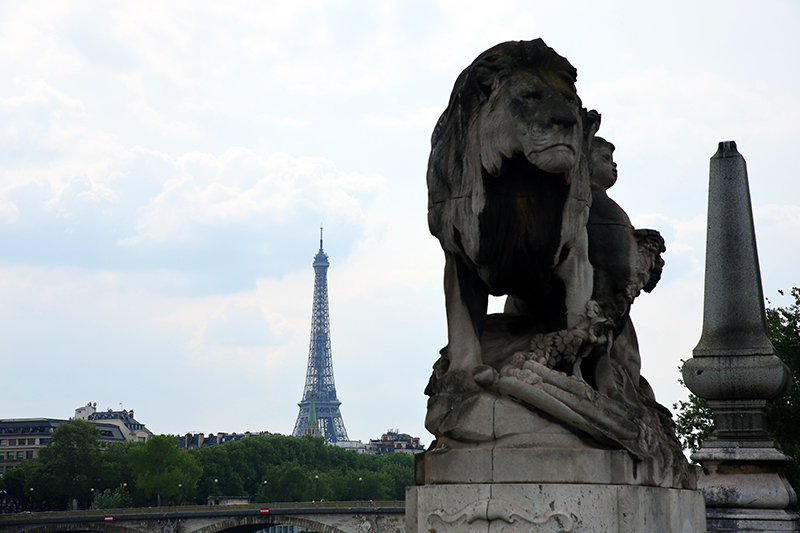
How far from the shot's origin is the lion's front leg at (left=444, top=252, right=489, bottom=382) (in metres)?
5.19

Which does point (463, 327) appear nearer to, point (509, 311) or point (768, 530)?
point (509, 311)

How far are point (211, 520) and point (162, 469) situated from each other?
1564 centimetres

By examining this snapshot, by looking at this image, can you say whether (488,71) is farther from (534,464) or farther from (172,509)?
(172,509)

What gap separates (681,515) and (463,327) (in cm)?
153

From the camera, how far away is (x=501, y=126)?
485cm

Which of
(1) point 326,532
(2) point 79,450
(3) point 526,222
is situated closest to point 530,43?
(3) point 526,222

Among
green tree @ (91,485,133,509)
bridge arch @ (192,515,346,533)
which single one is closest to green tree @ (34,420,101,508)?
green tree @ (91,485,133,509)

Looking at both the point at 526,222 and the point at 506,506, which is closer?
the point at 506,506

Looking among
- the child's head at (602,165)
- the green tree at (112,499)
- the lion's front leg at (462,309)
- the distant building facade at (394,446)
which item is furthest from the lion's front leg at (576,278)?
the distant building facade at (394,446)

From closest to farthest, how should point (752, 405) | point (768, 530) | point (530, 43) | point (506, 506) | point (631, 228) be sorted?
point (506, 506), point (530, 43), point (631, 228), point (768, 530), point (752, 405)

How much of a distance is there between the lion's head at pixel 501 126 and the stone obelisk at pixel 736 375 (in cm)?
414

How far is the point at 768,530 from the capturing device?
8.04m

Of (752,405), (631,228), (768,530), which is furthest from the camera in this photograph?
(752,405)

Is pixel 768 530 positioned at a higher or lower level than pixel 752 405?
lower
